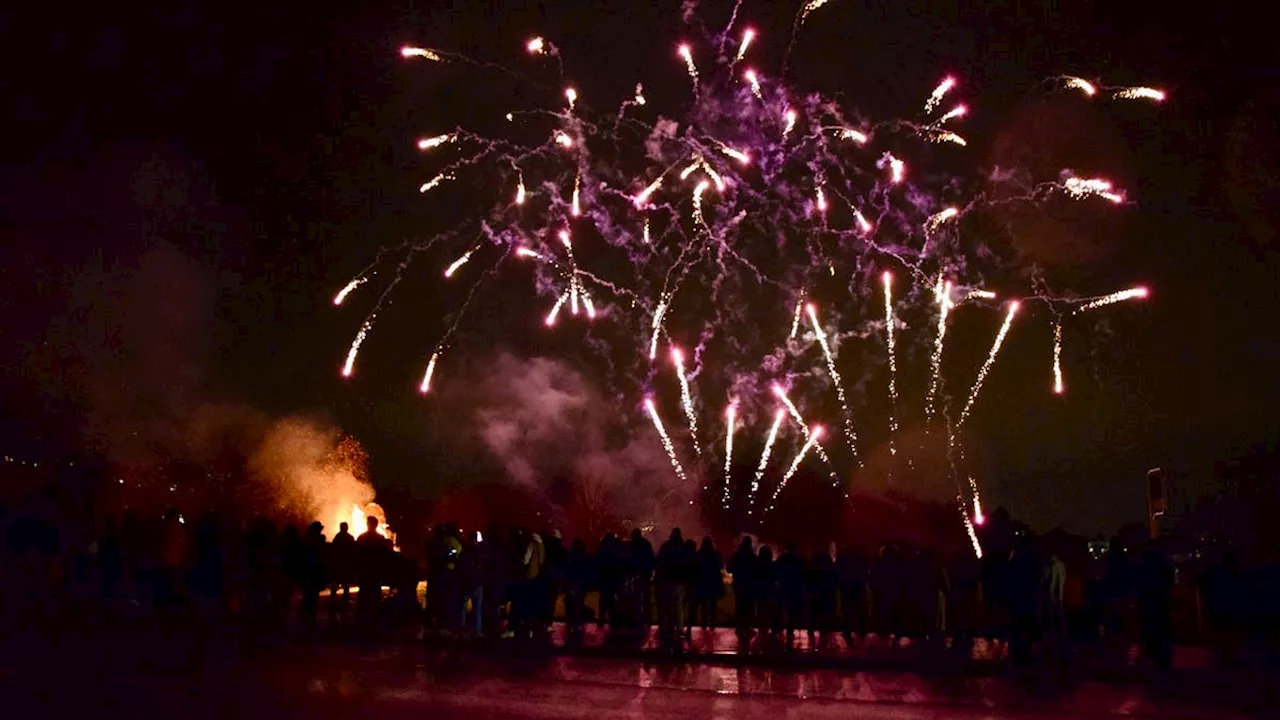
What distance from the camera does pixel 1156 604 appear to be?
13.8m

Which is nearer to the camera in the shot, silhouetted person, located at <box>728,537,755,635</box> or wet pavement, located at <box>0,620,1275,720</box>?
wet pavement, located at <box>0,620,1275,720</box>

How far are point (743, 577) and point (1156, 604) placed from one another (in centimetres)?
540

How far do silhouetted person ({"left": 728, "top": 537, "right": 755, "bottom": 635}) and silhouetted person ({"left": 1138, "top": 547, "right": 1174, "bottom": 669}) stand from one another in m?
5.09

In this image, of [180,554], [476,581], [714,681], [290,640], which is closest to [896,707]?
[714,681]

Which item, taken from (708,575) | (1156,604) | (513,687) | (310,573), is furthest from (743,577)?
(310,573)

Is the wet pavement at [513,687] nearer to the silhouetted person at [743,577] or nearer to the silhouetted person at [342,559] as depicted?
the silhouetted person at [743,577]

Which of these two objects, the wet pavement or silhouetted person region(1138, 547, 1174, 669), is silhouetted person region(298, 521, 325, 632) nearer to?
the wet pavement

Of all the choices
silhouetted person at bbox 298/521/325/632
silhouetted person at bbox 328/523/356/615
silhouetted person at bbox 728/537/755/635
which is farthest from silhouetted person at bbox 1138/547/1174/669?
silhouetted person at bbox 298/521/325/632

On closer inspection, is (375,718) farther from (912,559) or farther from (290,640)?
(912,559)

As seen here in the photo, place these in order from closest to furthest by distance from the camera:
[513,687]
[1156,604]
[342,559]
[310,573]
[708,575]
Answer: [513,687] < [1156,604] < [310,573] < [708,575] < [342,559]

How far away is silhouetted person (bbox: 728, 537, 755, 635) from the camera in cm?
1666

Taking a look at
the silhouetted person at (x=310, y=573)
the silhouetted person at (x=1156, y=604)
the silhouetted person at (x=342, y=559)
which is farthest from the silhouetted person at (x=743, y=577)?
the silhouetted person at (x=310, y=573)

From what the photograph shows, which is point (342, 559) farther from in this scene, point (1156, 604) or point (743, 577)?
point (1156, 604)

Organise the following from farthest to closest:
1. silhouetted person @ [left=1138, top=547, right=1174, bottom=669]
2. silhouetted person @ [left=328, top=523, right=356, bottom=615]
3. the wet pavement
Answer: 1. silhouetted person @ [left=328, top=523, right=356, bottom=615]
2. silhouetted person @ [left=1138, top=547, right=1174, bottom=669]
3. the wet pavement
